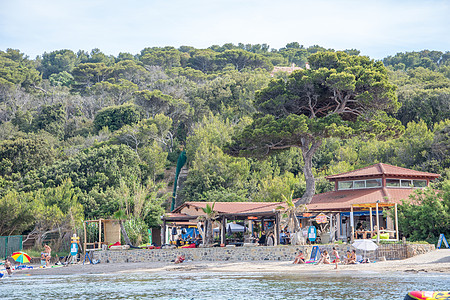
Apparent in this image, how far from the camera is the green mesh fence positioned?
35469 millimetres

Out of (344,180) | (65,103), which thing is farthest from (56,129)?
(344,180)

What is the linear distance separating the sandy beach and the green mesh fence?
5.25 meters

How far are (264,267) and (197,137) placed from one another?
29462mm

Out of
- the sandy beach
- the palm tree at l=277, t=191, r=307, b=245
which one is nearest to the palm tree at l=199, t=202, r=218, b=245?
the sandy beach

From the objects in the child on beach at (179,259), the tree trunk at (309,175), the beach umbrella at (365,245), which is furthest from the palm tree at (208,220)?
the beach umbrella at (365,245)

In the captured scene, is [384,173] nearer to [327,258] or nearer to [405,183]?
[405,183]

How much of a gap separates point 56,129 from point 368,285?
5704 cm

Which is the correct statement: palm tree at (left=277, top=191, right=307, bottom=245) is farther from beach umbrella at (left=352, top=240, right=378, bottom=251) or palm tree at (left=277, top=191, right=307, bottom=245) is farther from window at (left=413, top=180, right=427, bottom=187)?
window at (left=413, top=180, right=427, bottom=187)

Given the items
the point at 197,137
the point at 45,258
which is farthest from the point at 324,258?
the point at 197,137

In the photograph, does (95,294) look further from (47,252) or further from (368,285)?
(47,252)

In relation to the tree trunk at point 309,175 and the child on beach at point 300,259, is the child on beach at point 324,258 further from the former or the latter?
the tree trunk at point 309,175

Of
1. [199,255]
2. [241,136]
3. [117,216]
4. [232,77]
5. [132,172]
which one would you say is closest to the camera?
[199,255]

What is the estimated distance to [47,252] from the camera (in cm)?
3275

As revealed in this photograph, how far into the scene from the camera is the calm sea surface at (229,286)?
17.9 meters
